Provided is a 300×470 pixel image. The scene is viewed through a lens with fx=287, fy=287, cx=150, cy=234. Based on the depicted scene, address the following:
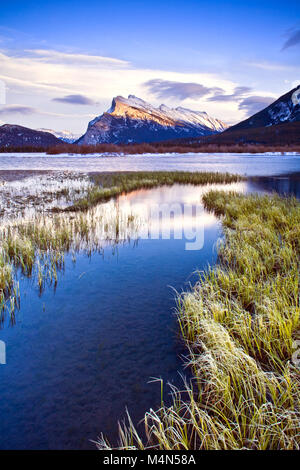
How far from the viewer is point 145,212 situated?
18938 mm

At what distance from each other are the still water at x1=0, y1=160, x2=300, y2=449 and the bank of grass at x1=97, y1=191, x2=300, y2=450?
434 mm

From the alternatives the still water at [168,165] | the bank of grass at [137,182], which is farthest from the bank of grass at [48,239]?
the still water at [168,165]

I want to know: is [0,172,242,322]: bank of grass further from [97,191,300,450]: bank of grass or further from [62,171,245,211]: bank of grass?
[97,191,300,450]: bank of grass

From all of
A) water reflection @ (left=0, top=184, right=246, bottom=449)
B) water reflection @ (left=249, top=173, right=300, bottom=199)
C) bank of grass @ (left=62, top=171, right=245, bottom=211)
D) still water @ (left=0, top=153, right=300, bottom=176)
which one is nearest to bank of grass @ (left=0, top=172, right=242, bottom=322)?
water reflection @ (left=0, top=184, right=246, bottom=449)

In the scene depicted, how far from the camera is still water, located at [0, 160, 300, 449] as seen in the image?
13.5 feet

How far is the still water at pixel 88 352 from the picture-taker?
13.5 feet

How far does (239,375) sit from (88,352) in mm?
2862

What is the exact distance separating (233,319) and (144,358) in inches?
76.0

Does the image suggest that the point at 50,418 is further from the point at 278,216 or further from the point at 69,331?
the point at 278,216

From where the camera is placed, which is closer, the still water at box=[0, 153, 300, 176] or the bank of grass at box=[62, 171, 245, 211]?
the bank of grass at box=[62, 171, 245, 211]

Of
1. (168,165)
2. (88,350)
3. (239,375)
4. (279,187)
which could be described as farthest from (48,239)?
(168,165)

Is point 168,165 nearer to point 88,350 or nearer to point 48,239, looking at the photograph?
point 48,239

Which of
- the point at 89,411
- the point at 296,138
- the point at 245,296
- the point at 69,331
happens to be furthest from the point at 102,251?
the point at 296,138

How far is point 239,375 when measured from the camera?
4.21 metres
